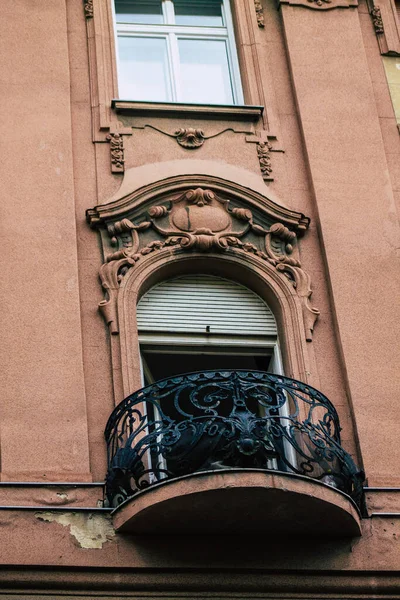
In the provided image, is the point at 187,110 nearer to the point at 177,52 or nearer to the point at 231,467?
the point at 177,52

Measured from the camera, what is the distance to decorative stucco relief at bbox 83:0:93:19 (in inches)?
587

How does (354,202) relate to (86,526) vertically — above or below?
above

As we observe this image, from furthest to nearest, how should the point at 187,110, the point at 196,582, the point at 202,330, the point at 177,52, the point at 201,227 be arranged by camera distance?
1. the point at 177,52
2. the point at 187,110
3. the point at 201,227
4. the point at 202,330
5. the point at 196,582

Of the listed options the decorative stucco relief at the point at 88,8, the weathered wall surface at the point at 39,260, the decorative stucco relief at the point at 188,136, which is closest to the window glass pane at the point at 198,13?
the decorative stucco relief at the point at 88,8

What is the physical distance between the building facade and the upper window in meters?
0.03

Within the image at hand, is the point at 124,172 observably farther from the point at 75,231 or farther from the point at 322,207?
the point at 322,207

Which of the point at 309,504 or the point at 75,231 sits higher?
the point at 75,231

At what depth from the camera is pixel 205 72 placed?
49.5 feet

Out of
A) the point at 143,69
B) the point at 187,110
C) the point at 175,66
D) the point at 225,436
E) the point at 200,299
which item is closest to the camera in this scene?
the point at 225,436

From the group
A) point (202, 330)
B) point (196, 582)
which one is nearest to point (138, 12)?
point (202, 330)

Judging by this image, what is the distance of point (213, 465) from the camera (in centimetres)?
1116

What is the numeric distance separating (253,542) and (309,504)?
57cm

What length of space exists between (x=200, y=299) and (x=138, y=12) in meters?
3.90

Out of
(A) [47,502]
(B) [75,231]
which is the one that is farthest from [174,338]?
(A) [47,502]
